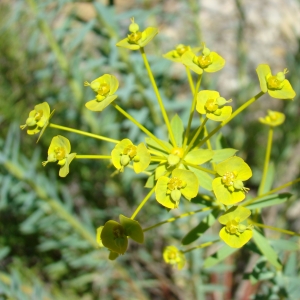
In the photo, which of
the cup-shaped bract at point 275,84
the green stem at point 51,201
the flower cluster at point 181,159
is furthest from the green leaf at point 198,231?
the green stem at point 51,201

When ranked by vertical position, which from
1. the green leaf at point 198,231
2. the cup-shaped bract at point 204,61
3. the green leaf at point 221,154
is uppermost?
the cup-shaped bract at point 204,61

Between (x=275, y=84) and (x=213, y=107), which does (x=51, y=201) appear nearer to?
(x=213, y=107)

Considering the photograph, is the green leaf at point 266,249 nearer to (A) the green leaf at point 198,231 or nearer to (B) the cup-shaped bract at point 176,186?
(A) the green leaf at point 198,231

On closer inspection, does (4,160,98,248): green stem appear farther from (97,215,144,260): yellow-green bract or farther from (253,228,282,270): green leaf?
(253,228,282,270): green leaf

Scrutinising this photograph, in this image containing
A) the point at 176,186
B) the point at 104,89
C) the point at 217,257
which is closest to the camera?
the point at 176,186

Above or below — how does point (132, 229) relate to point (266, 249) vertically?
above

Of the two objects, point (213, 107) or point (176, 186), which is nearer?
point (176, 186)

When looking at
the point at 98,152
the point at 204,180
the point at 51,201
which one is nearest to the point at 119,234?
the point at 204,180
